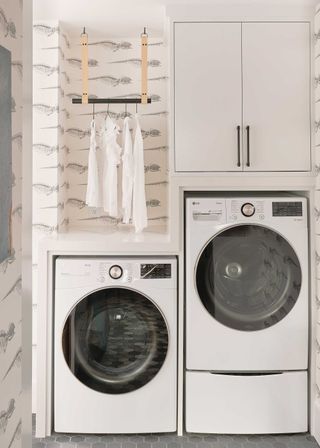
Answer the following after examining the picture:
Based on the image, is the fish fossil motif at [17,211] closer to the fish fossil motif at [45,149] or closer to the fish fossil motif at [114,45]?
the fish fossil motif at [45,149]

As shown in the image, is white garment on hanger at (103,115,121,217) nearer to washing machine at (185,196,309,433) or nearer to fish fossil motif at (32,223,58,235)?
fish fossil motif at (32,223,58,235)

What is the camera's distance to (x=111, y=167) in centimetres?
298

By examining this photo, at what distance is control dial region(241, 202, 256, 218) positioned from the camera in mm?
2667

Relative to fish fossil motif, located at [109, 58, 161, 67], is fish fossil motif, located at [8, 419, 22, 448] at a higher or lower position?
lower

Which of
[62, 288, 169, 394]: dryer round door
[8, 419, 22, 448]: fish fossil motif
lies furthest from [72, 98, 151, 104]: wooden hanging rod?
[8, 419, 22, 448]: fish fossil motif

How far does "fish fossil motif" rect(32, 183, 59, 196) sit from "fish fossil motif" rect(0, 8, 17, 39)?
168 cm

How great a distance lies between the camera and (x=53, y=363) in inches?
106

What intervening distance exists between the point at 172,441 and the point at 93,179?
1.52m

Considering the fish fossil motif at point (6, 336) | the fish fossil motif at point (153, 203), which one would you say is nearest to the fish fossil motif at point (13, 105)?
the fish fossil motif at point (6, 336)

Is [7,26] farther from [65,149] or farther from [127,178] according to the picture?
[65,149]

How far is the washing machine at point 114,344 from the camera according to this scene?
265cm

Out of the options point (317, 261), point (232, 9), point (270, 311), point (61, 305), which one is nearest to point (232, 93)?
point (232, 9)

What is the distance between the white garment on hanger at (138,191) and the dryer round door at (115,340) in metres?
0.44

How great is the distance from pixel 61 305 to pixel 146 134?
1271 millimetres
